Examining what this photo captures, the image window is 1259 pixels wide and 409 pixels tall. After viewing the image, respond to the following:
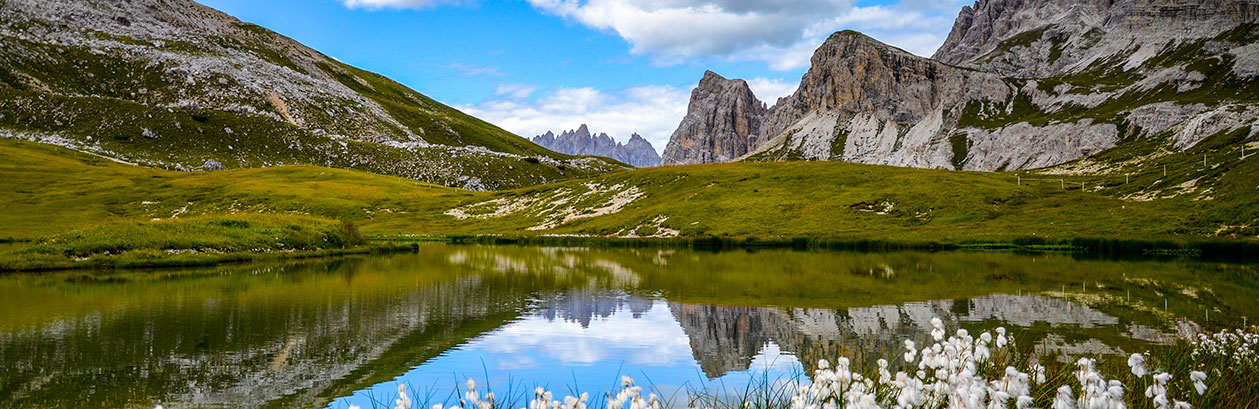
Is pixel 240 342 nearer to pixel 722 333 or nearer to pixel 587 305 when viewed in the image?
pixel 587 305

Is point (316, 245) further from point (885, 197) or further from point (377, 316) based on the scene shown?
point (885, 197)

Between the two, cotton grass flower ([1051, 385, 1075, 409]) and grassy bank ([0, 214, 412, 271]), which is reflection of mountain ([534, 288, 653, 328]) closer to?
cotton grass flower ([1051, 385, 1075, 409])

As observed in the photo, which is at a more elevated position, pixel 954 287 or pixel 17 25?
pixel 17 25

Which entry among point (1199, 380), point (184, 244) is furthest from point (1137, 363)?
point (184, 244)

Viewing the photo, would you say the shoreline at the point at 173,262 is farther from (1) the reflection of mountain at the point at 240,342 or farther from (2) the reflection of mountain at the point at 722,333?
(2) the reflection of mountain at the point at 722,333

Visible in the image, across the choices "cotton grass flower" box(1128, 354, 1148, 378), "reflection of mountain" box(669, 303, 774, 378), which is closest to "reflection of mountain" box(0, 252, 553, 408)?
"reflection of mountain" box(669, 303, 774, 378)

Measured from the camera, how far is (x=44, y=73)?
17988 centimetres

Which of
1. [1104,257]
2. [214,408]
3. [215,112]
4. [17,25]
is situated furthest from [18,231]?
[17,25]

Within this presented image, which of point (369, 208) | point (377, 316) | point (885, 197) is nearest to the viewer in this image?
point (377, 316)

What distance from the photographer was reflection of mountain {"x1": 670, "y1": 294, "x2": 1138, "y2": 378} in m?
17.9

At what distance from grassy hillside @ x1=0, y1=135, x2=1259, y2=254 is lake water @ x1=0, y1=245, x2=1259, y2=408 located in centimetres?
3528

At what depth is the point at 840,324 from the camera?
73.9 feet

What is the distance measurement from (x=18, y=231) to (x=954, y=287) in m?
80.6

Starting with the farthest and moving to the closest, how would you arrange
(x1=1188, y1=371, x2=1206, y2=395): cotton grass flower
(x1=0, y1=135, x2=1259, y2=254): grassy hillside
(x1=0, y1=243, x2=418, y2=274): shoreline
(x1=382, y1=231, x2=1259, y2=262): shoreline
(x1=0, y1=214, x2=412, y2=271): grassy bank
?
(x1=0, y1=135, x2=1259, y2=254): grassy hillside, (x1=382, y1=231, x2=1259, y2=262): shoreline, (x1=0, y1=214, x2=412, y2=271): grassy bank, (x1=0, y1=243, x2=418, y2=274): shoreline, (x1=1188, y1=371, x2=1206, y2=395): cotton grass flower
